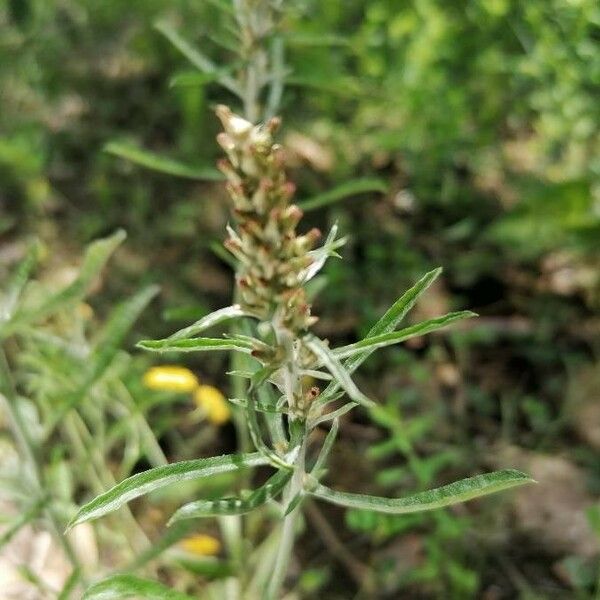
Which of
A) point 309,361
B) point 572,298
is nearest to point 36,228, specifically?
point 572,298

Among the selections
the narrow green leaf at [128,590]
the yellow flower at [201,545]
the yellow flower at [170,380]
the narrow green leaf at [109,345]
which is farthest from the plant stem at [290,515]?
the yellow flower at [170,380]

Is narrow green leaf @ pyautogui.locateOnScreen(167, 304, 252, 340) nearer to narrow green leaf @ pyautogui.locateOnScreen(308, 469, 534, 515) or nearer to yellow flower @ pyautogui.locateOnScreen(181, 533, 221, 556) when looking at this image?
narrow green leaf @ pyautogui.locateOnScreen(308, 469, 534, 515)

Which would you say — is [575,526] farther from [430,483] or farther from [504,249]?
[504,249]

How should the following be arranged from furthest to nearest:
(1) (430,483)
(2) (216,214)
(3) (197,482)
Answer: (2) (216,214), (1) (430,483), (3) (197,482)

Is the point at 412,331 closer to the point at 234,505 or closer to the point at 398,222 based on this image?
the point at 234,505

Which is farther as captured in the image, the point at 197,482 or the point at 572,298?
the point at 572,298
